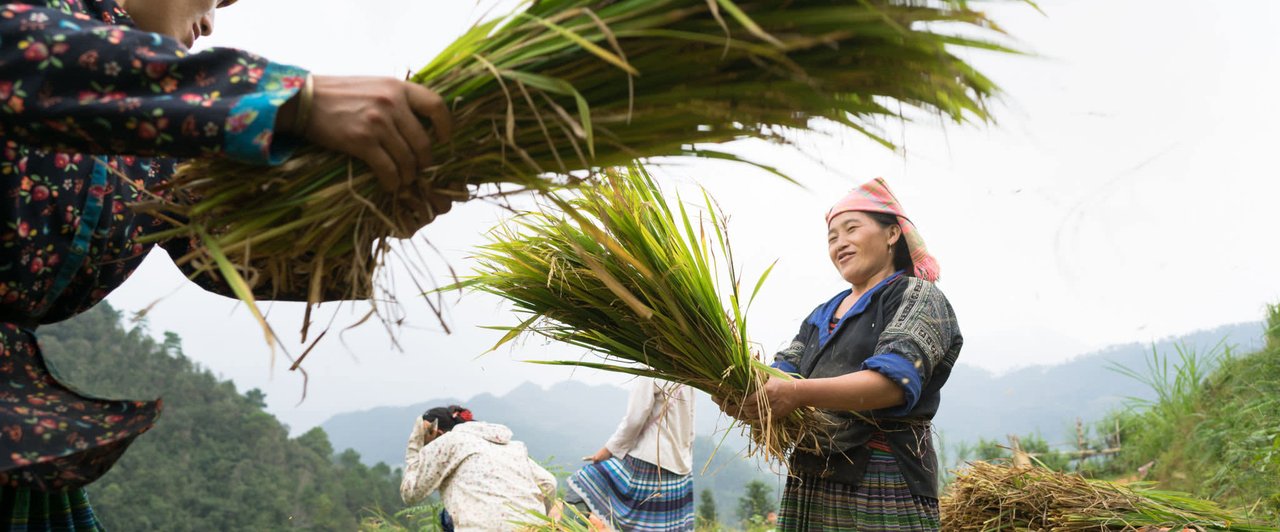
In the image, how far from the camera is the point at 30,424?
89 centimetres

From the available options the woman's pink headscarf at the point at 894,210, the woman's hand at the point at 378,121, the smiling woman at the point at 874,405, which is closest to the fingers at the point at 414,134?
the woman's hand at the point at 378,121

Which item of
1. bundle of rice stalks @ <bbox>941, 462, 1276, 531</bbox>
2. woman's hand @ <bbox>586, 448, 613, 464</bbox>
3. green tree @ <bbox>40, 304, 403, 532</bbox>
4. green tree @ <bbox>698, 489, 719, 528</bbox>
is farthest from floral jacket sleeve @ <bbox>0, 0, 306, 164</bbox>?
green tree @ <bbox>40, 304, 403, 532</bbox>

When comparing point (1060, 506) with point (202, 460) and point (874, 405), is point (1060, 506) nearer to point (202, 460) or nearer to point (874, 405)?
point (874, 405)

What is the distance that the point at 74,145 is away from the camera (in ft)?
2.78

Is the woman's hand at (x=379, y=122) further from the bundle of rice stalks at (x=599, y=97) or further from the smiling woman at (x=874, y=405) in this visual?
the smiling woman at (x=874, y=405)

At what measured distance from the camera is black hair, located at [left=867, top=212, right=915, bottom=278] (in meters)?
2.39

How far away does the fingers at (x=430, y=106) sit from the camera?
91cm

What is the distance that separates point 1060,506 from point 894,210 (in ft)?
3.23

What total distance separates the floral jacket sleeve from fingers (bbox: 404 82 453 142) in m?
0.12

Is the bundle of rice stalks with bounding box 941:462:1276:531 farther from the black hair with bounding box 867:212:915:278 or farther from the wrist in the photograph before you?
the wrist

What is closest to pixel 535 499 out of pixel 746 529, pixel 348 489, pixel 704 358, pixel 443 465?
pixel 443 465

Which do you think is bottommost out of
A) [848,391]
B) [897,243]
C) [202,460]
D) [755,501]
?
[202,460]

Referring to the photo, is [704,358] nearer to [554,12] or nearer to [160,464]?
[554,12]

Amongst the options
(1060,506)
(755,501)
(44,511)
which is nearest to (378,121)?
(44,511)
